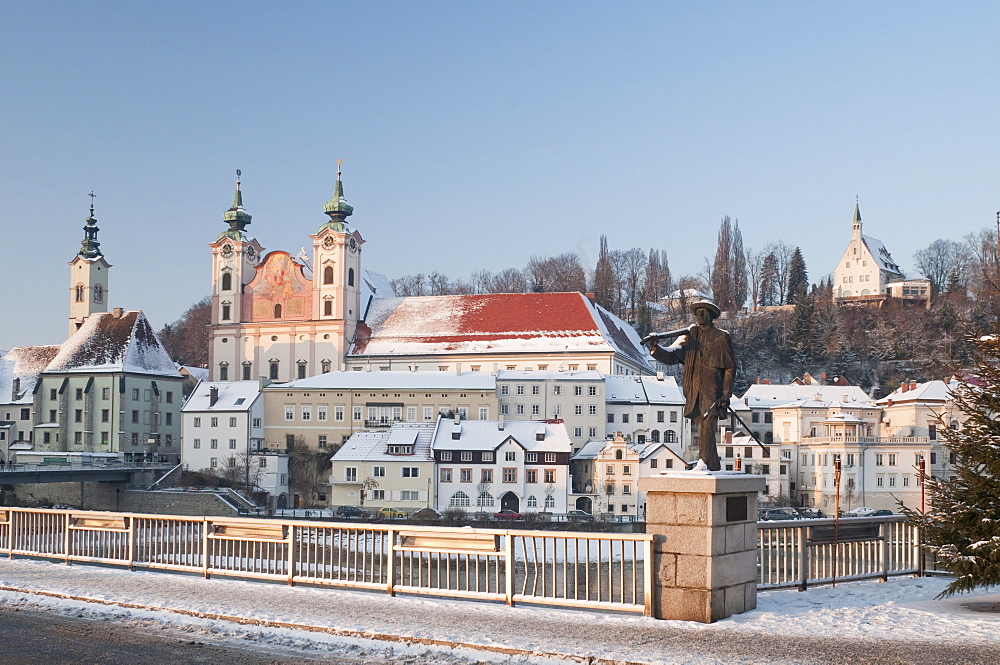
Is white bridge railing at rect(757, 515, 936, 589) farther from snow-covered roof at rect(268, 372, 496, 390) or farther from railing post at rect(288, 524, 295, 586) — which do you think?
snow-covered roof at rect(268, 372, 496, 390)

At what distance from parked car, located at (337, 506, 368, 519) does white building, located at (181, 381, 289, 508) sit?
7.87 m

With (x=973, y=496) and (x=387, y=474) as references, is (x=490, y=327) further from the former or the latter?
(x=973, y=496)

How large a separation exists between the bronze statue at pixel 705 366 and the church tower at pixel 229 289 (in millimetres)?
82845

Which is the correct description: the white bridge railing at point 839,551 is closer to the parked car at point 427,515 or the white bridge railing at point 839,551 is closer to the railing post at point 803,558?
the railing post at point 803,558

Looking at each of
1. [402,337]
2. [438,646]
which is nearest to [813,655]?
[438,646]

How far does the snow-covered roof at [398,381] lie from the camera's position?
7562 cm

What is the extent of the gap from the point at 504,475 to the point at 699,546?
54.8 m

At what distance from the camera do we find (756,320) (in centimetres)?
12125

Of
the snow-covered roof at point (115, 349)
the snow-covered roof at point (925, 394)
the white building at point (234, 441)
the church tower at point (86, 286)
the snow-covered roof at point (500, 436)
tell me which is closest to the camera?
the snow-covered roof at point (500, 436)

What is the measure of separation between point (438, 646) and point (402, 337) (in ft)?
265

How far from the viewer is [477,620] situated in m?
11.3

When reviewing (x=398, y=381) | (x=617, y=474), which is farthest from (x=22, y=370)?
(x=617, y=474)

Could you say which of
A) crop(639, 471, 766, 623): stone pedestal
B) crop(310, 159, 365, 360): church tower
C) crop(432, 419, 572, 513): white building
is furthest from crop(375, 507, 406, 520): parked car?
crop(639, 471, 766, 623): stone pedestal

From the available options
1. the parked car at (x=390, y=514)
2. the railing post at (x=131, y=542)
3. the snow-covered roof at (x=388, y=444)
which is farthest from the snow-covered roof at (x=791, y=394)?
the railing post at (x=131, y=542)
